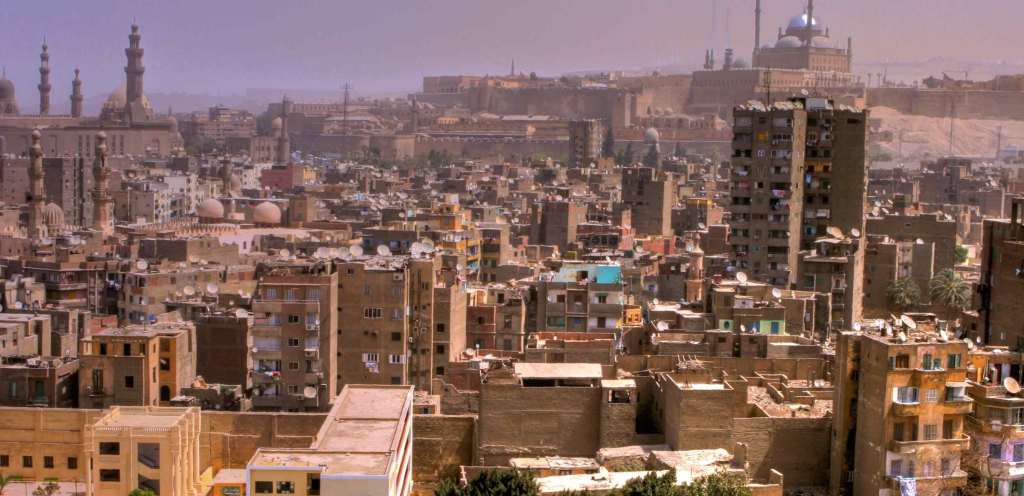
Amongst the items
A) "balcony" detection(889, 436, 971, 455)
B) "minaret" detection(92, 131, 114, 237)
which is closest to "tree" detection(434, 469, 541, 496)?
"balcony" detection(889, 436, 971, 455)

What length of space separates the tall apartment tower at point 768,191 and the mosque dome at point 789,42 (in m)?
91.1

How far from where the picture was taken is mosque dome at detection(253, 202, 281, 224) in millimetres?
56375

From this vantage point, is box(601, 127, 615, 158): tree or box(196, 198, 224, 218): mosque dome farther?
box(601, 127, 615, 158): tree

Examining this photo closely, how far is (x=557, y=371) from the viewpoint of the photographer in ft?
72.4

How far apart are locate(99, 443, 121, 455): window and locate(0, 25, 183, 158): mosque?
74.3 m

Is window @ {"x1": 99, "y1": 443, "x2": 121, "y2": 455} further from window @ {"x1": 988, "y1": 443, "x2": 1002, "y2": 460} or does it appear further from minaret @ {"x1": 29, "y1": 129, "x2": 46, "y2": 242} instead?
minaret @ {"x1": 29, "y1": 129, "x2": 46, "y2": 242}

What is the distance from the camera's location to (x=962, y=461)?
65.7ft

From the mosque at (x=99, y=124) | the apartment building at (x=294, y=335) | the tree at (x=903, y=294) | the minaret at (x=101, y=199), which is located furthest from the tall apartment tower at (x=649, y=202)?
the mosque at (x=99, y=124)

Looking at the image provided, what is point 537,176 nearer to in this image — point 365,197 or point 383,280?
point 365,197

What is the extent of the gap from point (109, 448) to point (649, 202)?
3400 centimetres

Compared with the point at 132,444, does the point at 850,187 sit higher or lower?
higher

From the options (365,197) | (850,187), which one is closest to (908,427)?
(850,187)

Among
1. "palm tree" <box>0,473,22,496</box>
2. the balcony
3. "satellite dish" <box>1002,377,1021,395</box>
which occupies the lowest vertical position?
"palm tree" <box>0,473,22,496</box>

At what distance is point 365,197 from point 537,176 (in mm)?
12108
